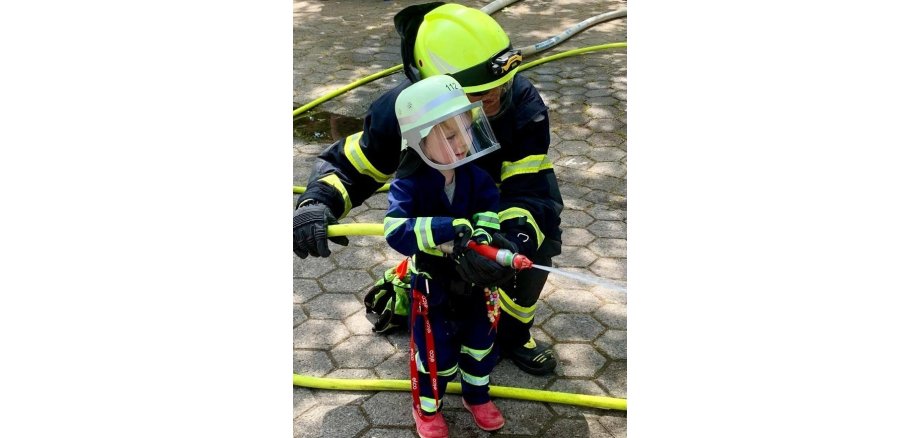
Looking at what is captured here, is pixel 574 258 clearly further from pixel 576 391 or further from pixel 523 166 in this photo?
pixel 523 166

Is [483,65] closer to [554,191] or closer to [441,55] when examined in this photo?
[441,55]

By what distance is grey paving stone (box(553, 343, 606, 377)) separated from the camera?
3779 millimetres

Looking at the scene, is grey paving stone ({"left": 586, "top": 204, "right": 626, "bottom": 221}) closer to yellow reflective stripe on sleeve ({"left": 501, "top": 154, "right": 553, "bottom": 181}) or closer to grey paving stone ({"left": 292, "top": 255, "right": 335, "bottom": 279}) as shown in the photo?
grey paving stone ({"left": 292, "top": 255, "right": 335, "bottom": 279})

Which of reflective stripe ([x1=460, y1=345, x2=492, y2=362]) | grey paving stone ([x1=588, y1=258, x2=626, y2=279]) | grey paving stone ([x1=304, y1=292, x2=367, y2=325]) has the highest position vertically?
reflective stripe ([x1=460, y1=345, x2=492, y2=362])

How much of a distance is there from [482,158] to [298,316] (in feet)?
5.02

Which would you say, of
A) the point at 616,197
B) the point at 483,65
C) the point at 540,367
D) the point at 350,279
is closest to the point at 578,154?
the point at 616,197

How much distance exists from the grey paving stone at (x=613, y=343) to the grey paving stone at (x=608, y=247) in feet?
2.74

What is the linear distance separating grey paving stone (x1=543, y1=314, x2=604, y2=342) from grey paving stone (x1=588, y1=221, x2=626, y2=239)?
0.98 meters

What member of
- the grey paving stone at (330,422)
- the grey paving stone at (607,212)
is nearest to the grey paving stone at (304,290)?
the grey paving stone at (330,422)

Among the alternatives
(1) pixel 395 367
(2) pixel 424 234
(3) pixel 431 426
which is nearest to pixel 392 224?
(2) pixel 424 234

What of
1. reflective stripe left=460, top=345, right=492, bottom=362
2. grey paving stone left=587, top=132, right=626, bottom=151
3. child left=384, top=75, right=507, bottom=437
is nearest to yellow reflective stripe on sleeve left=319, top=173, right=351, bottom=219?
child left=384, top=75, right=507, bottom=437

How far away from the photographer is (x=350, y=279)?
458cm

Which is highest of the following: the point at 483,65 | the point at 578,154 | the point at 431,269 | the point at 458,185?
the point at 483,65

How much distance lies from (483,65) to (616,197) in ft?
9.21
